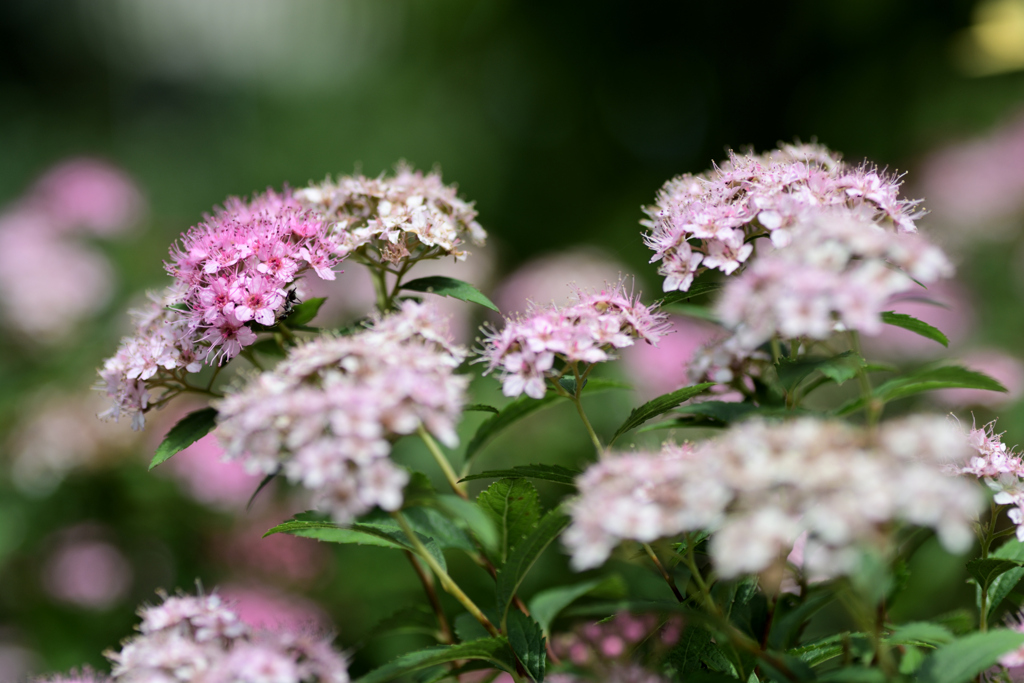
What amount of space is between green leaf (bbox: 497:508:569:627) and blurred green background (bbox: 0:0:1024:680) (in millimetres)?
767

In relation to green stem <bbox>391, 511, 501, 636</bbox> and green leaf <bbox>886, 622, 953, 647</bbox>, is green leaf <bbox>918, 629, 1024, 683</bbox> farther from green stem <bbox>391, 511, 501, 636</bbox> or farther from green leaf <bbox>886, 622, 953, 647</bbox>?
green stem <bbox>391, 511, 501, 636</bbox>

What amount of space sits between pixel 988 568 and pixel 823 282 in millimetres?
513

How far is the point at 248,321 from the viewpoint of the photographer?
121 centimetres

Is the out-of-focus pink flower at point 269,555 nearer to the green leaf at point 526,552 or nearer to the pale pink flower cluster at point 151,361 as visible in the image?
the pale pink flower cluster at point 151,361

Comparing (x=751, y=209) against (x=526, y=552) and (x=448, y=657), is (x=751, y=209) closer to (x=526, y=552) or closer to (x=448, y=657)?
(x=526, y=552)

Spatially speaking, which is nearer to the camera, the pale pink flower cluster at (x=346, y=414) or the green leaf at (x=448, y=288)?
the pale pink flower cluster at (x=346, y=414)

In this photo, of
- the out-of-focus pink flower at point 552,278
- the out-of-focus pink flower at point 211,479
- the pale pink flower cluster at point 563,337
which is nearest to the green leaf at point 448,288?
the pale pink flower cluster at point 563,337

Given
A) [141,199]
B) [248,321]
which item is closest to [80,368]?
[141,199]

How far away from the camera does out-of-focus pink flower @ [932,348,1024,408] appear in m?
2.40

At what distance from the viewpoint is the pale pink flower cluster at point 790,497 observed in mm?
697

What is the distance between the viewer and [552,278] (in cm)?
345

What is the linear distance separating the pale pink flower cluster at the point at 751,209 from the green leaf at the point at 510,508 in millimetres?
Result: 344

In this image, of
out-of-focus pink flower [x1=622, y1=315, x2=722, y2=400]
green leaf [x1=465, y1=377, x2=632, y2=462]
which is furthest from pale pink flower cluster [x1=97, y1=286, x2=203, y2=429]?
out-of-focus pink flower [x1=622, y1=315, x2=722, y2=400]

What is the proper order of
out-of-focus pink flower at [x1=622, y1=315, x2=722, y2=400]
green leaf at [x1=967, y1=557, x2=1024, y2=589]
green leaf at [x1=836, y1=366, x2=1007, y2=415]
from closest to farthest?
green leaf at [x1=836, y1=366, x2=1007, y2=415] → green leaf at [x1=967, y1=557, x2=1024, y2=589] → out-of-focus pink flower at [x1=622, y1=315, x2=722, y2=400]
